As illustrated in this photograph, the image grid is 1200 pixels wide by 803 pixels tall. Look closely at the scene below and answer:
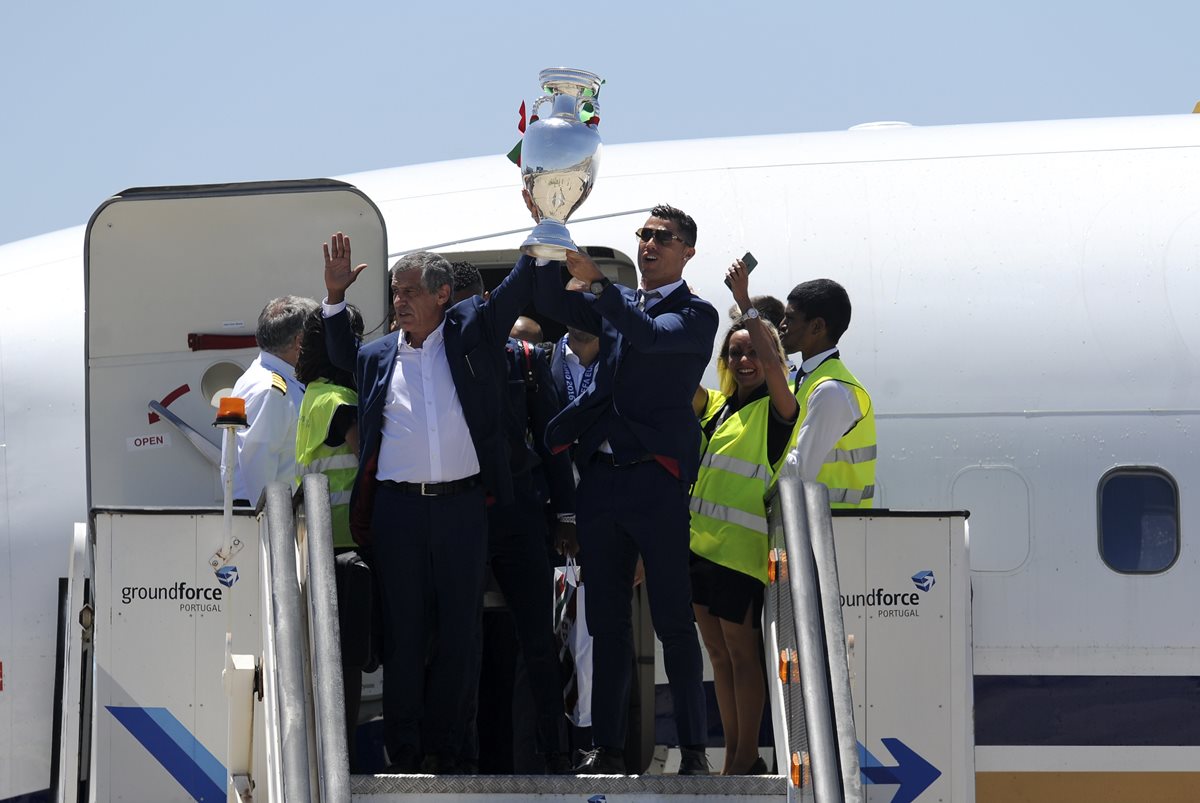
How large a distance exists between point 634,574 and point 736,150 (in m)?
3.43

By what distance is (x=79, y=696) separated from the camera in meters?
6.45

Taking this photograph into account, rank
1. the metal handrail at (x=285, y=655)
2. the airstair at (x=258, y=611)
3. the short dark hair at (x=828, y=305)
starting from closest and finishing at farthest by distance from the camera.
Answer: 1. the metal handrail at (x=285, y=655)
2. the airstair at (x=258, y=611)
3. the short dark hair at (x=828, y=305)

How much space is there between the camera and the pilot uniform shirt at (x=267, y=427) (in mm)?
6590

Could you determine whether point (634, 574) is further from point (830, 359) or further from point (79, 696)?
point (79, 696)

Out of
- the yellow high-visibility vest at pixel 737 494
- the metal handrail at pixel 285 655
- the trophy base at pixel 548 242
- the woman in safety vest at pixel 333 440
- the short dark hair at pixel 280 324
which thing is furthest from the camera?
the short dark hair at pixel 280 324

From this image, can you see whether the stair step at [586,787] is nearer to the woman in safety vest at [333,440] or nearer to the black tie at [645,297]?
the woman in safety vest at [333,440]

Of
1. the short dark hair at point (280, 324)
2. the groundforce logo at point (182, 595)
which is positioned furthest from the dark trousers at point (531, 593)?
the short dark hair at point (280, 324)

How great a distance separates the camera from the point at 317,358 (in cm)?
615

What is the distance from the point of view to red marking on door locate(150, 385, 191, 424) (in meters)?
7.14

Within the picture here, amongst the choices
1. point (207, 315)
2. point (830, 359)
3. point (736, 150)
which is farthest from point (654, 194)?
point (207, 315)

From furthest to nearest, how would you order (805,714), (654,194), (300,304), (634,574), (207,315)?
1. (654,194)
2. (207,315)
3. (300,304)
4. (634,574)
5. (805,714)

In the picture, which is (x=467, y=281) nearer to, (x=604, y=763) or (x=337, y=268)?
(x=337, y=268)

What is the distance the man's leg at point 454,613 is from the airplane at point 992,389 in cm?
192

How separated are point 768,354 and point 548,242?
129 cm
